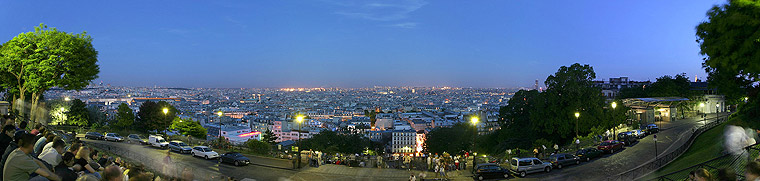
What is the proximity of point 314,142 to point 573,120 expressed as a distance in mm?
46899

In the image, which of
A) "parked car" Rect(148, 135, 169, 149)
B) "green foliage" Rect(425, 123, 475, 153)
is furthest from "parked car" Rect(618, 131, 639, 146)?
"green foliage" Rect(425, 123, 475, 153)

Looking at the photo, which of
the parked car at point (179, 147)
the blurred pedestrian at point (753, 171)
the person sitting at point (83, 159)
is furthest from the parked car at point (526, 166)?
the parked car at point (179, 147)

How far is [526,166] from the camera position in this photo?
17.7 metres

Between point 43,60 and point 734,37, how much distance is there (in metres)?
32.1

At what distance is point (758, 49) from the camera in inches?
533

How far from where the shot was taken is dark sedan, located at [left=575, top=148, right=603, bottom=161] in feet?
65.7

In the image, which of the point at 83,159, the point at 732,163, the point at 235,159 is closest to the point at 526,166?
the point at 732,163

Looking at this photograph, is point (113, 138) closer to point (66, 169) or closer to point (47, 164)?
point (47, 164)

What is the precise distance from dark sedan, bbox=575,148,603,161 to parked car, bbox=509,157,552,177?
9.84 feet

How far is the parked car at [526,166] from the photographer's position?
17.7 meters

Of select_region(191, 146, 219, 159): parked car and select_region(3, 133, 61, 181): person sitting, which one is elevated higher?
select_region(3, 133, 61, 181): person sitting

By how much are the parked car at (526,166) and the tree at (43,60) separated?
2462 cm

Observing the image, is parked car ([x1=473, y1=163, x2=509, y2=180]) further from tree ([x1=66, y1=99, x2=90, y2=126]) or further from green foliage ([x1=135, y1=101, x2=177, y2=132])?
tree ([x1=66, y1=99, x2=90, y2=126])

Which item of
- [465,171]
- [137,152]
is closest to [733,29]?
[465,171]
